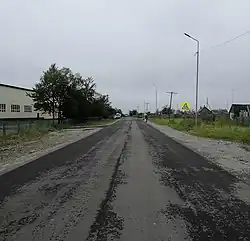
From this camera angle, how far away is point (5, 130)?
26281 millimetres

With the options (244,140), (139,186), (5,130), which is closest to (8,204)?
(139,186)

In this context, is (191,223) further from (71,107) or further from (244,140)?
(71,107)

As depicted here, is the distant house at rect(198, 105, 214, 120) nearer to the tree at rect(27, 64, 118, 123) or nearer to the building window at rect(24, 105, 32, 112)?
the tree at rect(27, 64, 118, 123)

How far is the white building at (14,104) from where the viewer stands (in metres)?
59.6

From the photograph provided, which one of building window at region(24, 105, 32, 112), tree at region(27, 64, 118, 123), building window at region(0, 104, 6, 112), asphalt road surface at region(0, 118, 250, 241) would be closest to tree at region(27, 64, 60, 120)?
tree at region(27, 64, 118, 123)

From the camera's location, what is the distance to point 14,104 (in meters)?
63.9

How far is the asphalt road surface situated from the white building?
52.9m

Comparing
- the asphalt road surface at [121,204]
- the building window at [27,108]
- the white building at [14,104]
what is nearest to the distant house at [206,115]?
the white building at [14,104]

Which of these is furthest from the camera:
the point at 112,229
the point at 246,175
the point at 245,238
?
the point at 246,175

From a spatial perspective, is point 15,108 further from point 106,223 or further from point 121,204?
point 106,223

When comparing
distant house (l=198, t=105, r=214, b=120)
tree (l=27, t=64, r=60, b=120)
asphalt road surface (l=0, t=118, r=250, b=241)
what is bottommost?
asphalt road surface (l=0, t=118, r=250, b=241)

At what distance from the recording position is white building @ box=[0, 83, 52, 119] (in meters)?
59.6

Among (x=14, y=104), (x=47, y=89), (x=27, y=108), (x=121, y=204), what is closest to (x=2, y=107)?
(x=14, y=104)

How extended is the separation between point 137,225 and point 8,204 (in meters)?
2.72
